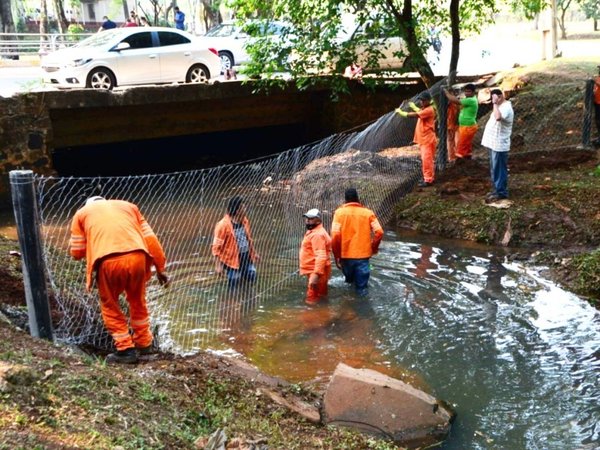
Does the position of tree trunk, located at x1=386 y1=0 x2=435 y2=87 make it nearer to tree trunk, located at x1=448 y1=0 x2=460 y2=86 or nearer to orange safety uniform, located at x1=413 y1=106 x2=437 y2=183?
tree trunk, located at x1=448 y1=0 x2=460 y2=86

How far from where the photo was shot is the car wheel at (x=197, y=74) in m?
17.4

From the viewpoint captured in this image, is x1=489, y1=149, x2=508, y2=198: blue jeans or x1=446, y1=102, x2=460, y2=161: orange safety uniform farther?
x1=446, y1=102, x2=460, y2=161: orange safety uniform

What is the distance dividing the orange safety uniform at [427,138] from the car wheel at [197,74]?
281 inches

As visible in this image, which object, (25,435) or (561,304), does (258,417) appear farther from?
(561,304)

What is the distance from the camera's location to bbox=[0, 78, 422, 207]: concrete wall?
44.9 feet

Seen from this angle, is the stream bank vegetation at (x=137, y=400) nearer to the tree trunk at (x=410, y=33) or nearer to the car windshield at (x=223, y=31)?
the tree trunk at (x=410, y=33)

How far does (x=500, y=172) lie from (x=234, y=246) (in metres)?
5.01

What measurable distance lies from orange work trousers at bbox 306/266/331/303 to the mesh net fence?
0.49 meters

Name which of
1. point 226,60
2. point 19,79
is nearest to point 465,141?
point 226,60

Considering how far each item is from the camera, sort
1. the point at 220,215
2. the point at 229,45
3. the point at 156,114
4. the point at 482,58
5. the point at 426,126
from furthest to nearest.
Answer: the point at 482,58, the point at 229,45, the point at 156,114, the point at 220,215, the point at 426,126

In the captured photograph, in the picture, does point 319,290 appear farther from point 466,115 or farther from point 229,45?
point 229,45

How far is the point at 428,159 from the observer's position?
488 inches

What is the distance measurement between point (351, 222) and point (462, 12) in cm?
972

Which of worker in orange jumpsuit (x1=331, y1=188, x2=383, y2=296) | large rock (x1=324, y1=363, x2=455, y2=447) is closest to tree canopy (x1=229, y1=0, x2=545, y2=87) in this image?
worker in orange jumpsuit (x1=331, y1=188, x2=383, y2=296)
